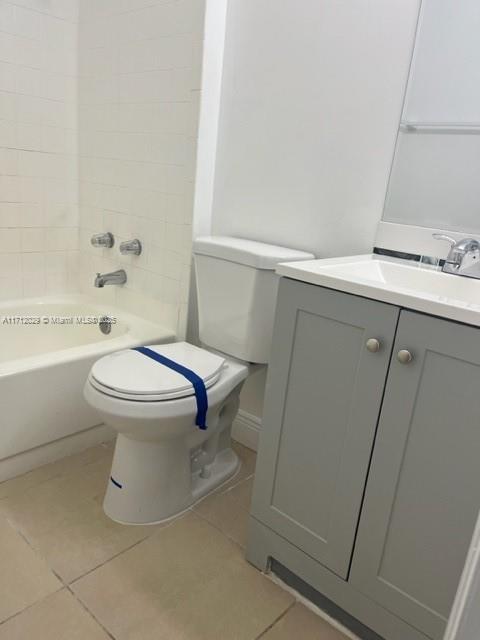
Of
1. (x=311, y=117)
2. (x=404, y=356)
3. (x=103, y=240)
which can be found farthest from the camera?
(x=103, y=240)

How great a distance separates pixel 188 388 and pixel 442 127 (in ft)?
3.64

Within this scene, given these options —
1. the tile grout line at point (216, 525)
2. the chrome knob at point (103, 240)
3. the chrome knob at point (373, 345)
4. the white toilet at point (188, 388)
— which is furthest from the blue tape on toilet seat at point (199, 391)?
the chrome knob at point (103, 240)

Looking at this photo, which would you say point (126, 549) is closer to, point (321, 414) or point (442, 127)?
point (321, 414)

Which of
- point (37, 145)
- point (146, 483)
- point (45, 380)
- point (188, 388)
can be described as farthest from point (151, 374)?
point (37, 145)

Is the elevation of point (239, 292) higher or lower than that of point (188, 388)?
higher

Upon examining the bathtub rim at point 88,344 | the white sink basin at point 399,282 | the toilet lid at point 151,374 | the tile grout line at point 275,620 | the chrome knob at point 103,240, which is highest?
the white sink basin at point 399,282

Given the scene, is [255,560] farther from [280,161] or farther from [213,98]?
[213,98]

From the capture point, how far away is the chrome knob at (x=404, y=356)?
1055mm

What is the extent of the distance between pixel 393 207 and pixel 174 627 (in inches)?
54.4

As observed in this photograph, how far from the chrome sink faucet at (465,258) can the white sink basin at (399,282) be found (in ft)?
0.08

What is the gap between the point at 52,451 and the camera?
1.89 meters

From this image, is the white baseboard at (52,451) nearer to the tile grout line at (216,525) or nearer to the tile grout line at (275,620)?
the tile grout line at (216,525)

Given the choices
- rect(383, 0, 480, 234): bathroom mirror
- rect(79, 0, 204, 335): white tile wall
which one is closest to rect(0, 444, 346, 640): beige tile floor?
rect(79, 0, 204, 335): white tile wall

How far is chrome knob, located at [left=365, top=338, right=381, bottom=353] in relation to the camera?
110 centimetres
